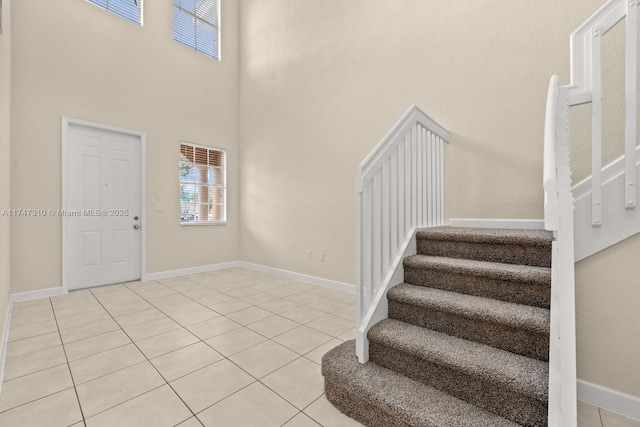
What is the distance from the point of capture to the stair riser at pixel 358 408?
1323 mm

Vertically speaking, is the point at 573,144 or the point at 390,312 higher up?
the point at 573,144

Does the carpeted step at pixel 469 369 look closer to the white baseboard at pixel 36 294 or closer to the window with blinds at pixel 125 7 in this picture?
the white baseboard at pixel 36 294

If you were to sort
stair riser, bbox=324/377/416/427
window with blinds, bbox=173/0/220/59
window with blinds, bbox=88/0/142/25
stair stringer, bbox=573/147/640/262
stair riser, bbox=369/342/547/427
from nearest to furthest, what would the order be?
stair riser, bbox=369/342/547/427 < stair riser, bbox=324/377/416/427 < stair stringer, bbox=573/147/640/262 < window with blinds, bbox=88/0/142/25 < window with blinds, bbox=173/0/220/59

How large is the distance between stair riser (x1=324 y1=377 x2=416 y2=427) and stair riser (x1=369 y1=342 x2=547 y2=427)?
26 centimetres

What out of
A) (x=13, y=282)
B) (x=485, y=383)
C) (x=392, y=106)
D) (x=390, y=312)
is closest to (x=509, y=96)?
(x=392, y=106)

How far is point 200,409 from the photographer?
1.53 m

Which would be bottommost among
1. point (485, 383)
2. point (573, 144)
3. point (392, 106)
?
point (485, 383)

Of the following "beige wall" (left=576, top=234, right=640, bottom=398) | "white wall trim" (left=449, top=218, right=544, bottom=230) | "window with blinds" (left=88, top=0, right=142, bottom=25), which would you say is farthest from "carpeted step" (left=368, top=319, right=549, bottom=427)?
"window with blinds" (left=88, top=0, right=142, bottom=25)

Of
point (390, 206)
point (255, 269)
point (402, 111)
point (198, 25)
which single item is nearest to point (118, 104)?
point (198, 25)

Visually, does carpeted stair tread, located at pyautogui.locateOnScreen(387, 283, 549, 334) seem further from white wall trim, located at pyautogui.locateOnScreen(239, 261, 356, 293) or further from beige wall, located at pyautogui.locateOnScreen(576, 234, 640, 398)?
white wall trim, located at pyautogui.locateOnScreen(239, 261, 356, 293)

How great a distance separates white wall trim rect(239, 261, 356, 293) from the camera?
3.68m

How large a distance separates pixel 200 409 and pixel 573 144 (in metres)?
3.10

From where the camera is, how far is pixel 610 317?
1.57 m

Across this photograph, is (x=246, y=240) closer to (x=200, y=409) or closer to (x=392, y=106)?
(x=392, y=106)
